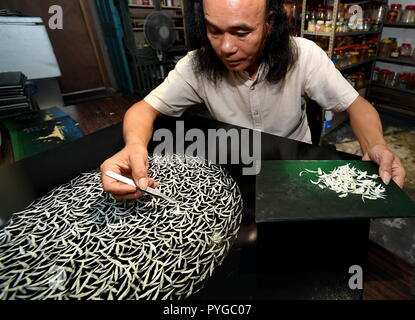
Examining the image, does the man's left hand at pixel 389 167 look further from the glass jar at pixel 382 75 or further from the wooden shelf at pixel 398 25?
the glass jar at pixel 382 75

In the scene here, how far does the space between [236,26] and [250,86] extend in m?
0.37

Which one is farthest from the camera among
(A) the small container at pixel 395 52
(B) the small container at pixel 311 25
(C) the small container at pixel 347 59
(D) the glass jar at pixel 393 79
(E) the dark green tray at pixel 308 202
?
(D) the glass jar at pixel 393 79

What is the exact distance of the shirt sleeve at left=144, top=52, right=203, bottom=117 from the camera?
1.26 m

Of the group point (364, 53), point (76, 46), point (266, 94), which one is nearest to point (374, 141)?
point (266, 94)

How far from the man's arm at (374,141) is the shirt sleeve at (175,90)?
0.80 m

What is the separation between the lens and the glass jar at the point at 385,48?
3182mm

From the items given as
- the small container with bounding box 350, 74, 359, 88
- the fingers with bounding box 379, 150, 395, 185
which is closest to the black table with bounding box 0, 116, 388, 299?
the fingers with bounding box 379, 150, 395, 185

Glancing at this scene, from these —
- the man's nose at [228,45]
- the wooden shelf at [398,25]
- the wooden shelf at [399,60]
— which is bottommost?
the wooden shelf at [399,60]

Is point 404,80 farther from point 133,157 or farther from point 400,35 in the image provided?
point 133,157

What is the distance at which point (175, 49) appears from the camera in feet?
12.0

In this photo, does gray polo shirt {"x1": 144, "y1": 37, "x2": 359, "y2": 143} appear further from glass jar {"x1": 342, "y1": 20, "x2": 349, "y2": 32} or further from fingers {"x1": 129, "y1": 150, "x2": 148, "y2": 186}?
glass jar {"x1": 342, "y1": 20, "x2": 349, "y2": 32}

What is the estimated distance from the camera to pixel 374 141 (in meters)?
0.91

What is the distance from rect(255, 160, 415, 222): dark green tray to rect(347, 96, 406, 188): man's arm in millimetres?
118

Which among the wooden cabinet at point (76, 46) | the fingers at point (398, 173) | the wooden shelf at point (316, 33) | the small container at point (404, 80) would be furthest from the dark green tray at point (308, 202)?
the wooden cabinet at point (76, 46)
